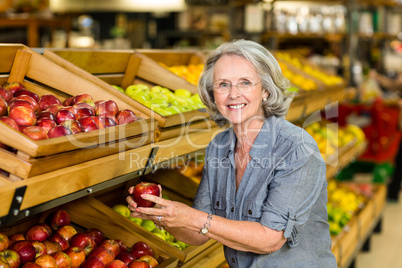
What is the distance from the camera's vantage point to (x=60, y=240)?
178 cm

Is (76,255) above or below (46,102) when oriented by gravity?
below

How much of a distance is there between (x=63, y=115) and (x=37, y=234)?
0.51 m

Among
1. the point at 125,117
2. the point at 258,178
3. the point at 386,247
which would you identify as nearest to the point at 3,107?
the point at 125,117

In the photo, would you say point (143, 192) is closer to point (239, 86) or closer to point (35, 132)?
point (35, 132)

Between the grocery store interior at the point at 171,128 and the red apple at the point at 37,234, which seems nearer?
the grocery store interior at the point at 171,128

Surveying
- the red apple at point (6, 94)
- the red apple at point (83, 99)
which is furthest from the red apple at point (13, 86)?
the red apple at point (83, 99)

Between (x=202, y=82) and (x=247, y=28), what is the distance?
3715 mm

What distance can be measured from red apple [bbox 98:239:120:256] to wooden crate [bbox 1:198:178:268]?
5.0 inches

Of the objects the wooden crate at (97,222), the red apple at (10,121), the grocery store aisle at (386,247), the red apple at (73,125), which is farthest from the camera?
the grocery store aisle at (386,247)

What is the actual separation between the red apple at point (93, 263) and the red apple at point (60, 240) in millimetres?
143

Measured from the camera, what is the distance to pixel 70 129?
148 centimetres

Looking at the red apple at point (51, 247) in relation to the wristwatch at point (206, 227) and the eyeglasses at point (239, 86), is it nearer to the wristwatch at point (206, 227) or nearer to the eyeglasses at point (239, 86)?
the wristwatch at point (206, 227)

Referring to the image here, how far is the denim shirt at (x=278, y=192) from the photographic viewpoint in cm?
167

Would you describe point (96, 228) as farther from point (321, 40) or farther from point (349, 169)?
point (321, 40)
